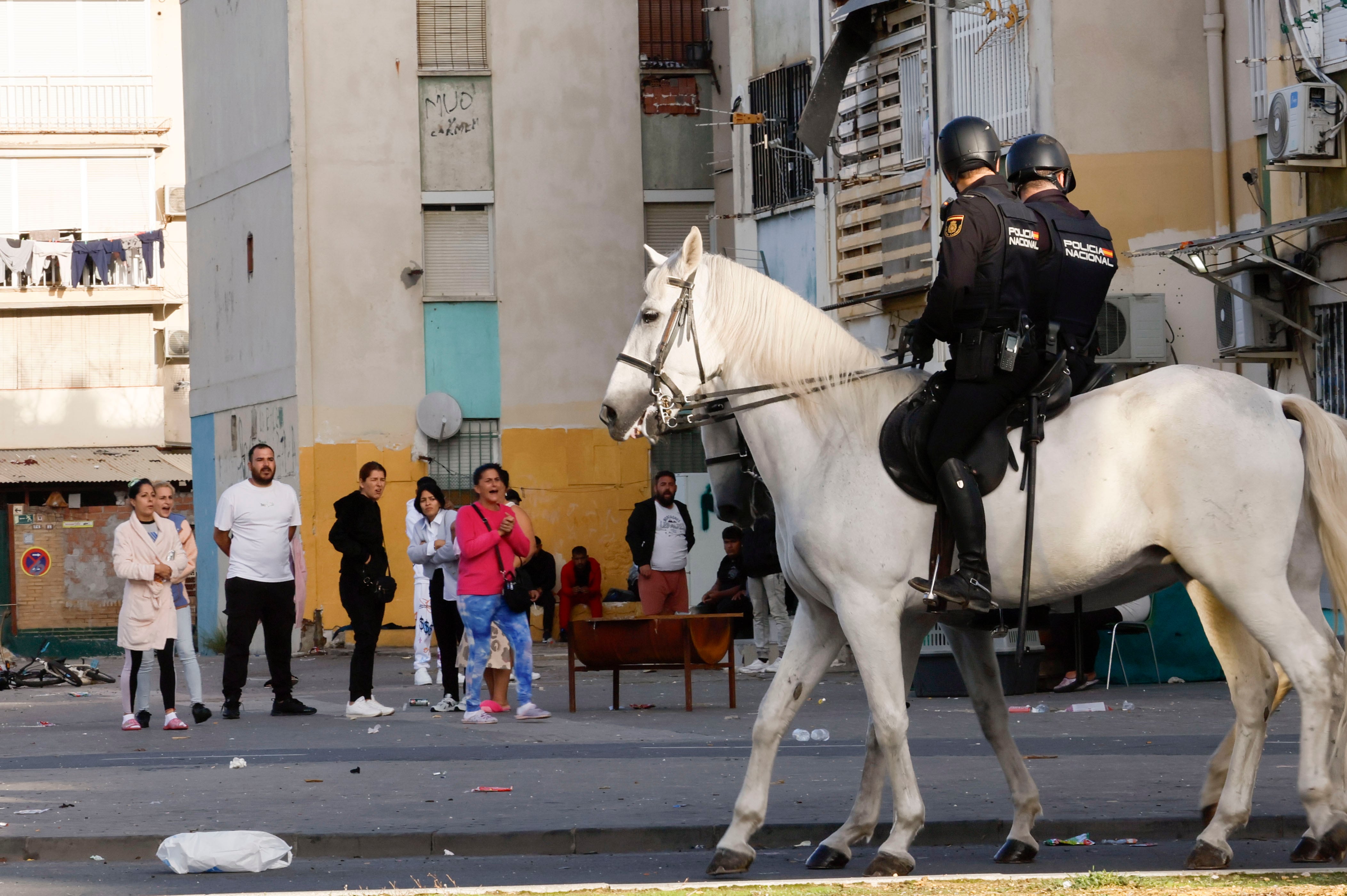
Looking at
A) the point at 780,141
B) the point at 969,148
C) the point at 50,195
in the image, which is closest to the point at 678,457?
the point at 780,141

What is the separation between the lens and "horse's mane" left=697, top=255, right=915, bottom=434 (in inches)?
320

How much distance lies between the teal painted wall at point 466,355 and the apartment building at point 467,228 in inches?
1.4

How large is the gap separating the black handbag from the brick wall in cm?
2301

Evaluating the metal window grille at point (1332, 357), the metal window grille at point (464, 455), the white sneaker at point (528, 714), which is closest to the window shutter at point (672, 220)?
the metal window grille at point (464, 455)

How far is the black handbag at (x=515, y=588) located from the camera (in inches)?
599

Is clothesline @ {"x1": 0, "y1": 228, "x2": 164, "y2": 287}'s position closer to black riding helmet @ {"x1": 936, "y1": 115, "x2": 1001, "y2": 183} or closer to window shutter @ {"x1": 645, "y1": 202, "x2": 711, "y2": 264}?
window shutter @ {"x1": 645, "y1": 202, "x2": 711, "y2": 264}

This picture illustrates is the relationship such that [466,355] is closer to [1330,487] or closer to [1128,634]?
[1128,634]

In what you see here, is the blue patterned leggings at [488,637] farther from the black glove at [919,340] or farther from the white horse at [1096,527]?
the black glove at [919,340]

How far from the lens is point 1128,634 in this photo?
1708 cm

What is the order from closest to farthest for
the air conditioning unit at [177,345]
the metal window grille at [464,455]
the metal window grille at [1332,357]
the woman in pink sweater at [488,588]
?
the woman in pink sweater at [488,588] < the metal window grille at [1332,357] < the metal window grille at [464,455] < the air conditioning unit at [177,345]

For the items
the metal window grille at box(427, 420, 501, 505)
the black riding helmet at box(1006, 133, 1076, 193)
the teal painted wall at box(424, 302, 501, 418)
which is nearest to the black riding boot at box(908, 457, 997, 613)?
the black riding helmet at box(1006, 133, 1076, 193)

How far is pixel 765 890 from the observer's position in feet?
22.5

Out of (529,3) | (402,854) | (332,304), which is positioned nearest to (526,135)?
(529,3)

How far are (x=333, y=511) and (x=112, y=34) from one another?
942 inches
